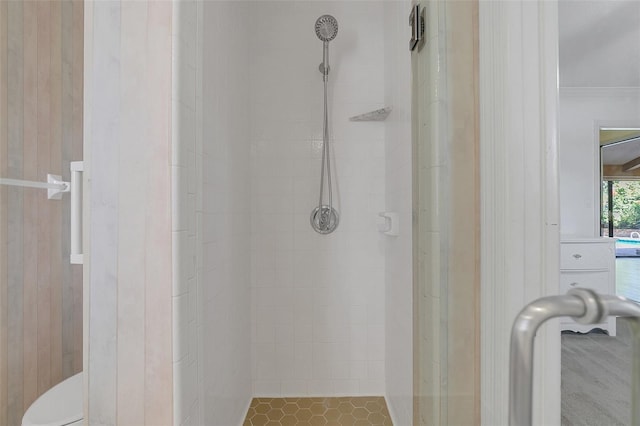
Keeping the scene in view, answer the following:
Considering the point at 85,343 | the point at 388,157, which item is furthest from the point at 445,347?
the point at 388,157

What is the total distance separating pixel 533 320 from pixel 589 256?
534mm

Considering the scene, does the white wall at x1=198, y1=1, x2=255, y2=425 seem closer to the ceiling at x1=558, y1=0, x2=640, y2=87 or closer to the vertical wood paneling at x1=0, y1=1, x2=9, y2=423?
the vertical wood paneling at x1=0, y1=1, x2=9, y2=423

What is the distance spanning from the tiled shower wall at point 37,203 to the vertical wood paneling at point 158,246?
0.31m

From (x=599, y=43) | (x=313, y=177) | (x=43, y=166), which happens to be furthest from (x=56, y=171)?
(x=599, y=43)

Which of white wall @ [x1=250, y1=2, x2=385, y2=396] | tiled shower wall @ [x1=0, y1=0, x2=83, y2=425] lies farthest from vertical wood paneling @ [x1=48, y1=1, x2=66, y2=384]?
white wall @ [x1=250, y1=2, x2=385, y2=396]

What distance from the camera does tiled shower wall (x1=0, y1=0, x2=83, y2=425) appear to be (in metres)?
0.87

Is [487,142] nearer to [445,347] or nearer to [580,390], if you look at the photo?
[445,347]

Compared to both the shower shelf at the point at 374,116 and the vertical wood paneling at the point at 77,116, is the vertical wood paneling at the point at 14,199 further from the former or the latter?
the shower shelf at the point at 374,116

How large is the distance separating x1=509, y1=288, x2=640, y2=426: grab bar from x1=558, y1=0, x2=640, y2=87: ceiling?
532 mm

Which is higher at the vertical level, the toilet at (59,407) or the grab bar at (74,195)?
the grab bar at (74,195)

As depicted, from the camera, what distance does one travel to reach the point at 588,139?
0.77 metres

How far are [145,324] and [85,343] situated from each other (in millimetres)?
161

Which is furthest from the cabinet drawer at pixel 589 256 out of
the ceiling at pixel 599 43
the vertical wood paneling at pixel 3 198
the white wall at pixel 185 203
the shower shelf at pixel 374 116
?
the vertical wood paneling at pixel 3 198

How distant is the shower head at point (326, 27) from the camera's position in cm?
170
